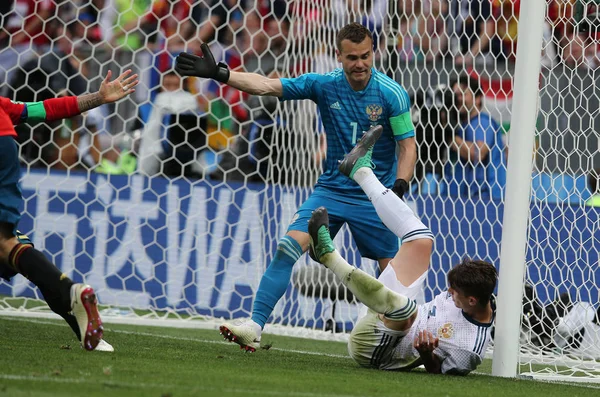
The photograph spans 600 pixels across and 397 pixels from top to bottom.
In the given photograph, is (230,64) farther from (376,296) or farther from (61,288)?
(61,288)

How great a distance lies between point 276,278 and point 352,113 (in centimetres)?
105

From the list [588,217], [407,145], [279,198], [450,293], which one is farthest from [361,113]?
[279,198]

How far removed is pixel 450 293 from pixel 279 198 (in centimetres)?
392

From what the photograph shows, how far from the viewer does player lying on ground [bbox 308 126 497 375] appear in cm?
494

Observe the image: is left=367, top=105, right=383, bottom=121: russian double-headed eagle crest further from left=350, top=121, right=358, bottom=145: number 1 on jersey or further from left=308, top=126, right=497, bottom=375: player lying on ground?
left=308, top=126, right=497, bottom=375: player lying on ground

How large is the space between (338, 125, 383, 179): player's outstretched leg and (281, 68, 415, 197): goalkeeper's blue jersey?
0.31 meters

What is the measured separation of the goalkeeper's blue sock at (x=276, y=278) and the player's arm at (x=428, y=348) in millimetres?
949

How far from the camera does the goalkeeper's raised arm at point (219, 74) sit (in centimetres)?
562

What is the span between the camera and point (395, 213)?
537 cm

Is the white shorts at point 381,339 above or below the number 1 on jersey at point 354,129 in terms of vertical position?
below

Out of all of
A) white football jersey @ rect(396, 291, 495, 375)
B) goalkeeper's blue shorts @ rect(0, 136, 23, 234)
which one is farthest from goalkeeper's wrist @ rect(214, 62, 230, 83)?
white football jersey @ rect(396, 291, 495, 375)

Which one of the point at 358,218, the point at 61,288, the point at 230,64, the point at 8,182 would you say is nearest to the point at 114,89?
the point at 8,182

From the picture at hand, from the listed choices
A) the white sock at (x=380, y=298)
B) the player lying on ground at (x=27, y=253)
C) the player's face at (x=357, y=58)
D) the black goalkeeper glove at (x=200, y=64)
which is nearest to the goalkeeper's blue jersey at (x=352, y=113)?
the player's face at (x=357, y=58)

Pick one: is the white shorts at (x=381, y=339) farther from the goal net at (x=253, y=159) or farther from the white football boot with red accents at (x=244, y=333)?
the goal net at (x=253, y=159)
